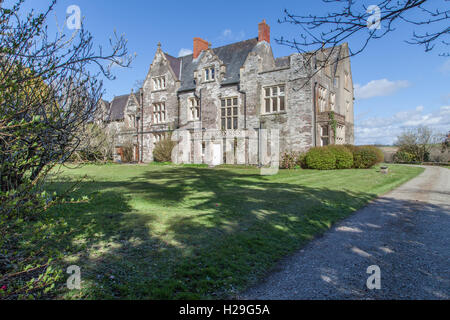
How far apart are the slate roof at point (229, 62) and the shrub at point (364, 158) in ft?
37.3

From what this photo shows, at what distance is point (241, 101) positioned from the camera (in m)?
24.0

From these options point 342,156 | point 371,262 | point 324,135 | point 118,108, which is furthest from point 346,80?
point 371,262

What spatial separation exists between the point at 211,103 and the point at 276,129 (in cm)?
680

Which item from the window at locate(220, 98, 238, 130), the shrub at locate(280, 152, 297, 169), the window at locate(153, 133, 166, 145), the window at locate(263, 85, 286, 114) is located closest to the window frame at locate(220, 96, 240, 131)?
the window at locate(220, 98, 238, 130)

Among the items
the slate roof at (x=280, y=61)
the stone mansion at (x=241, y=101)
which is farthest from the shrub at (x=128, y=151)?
the slate roof at (x=280, y=61)

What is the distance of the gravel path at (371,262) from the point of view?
3.14 m

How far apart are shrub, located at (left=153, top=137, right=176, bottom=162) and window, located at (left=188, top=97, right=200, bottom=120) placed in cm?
320

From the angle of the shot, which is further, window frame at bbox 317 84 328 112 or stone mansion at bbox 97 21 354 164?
window frame at bbox 317 84 328 112

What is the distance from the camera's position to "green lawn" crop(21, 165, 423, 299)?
10.5 feet

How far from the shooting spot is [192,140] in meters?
26.6

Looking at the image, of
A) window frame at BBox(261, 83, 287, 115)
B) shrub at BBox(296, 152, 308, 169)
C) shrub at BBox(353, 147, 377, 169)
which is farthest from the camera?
window frame at BBox(261, 83, 287, 115)

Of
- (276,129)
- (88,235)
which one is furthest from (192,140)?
(88,235)

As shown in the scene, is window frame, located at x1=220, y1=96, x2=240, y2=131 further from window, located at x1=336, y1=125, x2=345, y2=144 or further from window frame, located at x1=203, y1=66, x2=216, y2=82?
window, located at x1=336, y1=125, x2=345, y2=144

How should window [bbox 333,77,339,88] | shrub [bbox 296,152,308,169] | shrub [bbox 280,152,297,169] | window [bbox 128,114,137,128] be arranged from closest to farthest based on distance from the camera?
shrub [bbox 296,152,308,169]
shrub [bbox 280,152,297,169]
window [bbox 333,77,339,88]
window [bbox 128,114,137,128]
